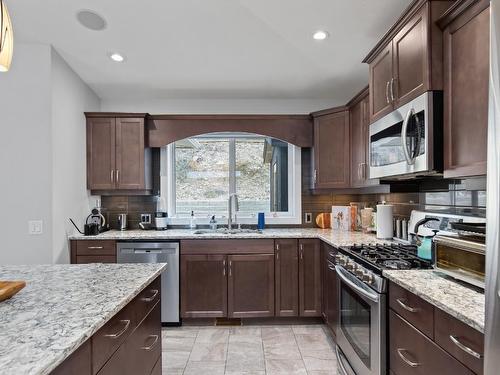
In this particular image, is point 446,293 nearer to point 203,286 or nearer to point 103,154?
point 203,286

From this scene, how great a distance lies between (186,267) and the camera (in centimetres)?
338

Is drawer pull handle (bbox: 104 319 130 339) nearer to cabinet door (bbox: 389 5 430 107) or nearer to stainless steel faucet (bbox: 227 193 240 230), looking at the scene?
cabinet door (bbox: 389 5 430 107)

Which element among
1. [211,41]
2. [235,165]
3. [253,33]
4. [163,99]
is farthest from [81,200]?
[253,33]

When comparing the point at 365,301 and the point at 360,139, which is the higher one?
the point at 360,139

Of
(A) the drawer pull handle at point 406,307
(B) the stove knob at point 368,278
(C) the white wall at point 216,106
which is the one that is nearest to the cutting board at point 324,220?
(C) the white wall at point 216,106

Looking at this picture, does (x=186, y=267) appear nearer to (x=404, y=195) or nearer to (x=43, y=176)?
(x=43, y=176)

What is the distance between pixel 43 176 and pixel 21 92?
2.49 ft

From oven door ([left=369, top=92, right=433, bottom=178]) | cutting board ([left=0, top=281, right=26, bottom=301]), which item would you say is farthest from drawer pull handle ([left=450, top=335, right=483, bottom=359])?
cutting board ([left=0, top=281, right=26, bottom=301])

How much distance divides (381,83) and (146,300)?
6.73 feet

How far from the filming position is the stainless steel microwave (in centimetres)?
178

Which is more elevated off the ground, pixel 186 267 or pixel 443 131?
pixel 443 131

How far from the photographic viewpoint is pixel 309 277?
3406 mm

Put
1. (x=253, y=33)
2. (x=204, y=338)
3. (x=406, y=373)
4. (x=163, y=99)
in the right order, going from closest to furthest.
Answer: (x=406, y=373), (x=253, y=33), (x=204, y=338), (x=163, y=99)

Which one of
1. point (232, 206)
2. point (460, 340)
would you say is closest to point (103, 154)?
point (232, 206)
